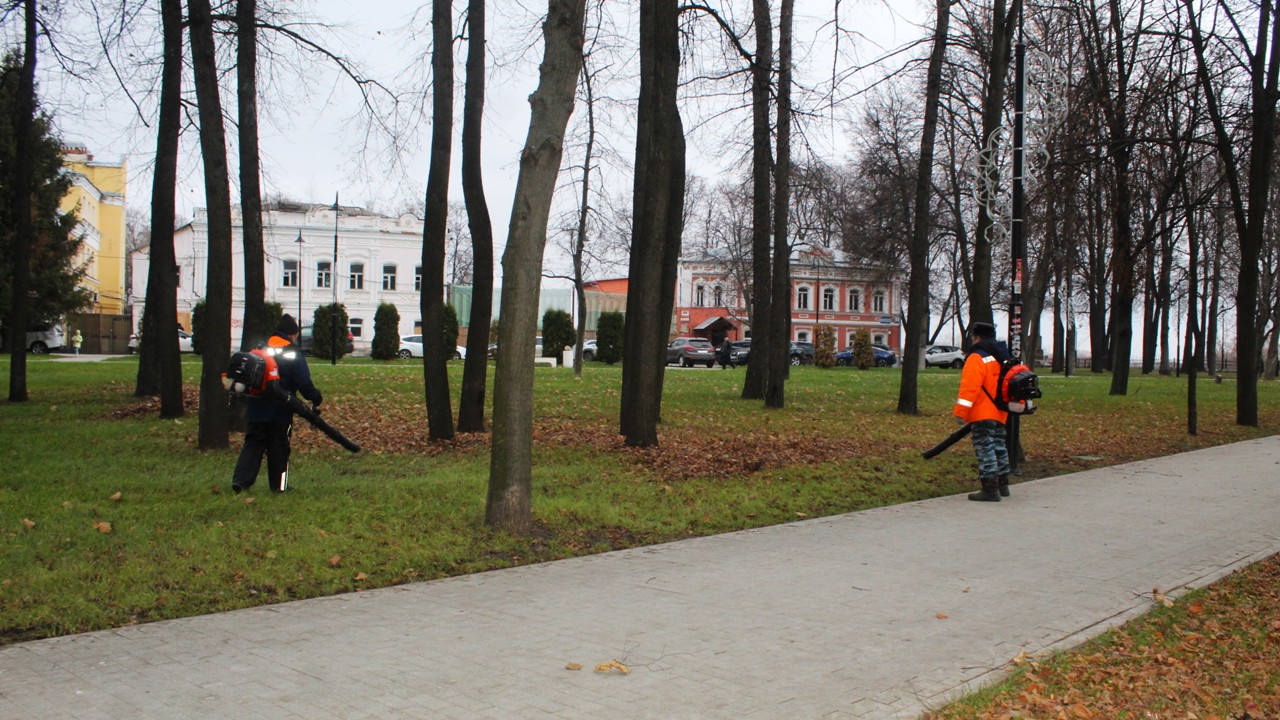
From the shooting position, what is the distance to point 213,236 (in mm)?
12711

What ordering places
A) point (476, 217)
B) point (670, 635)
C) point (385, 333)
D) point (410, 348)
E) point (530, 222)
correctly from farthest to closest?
point (410, 348), point (385, 333), point (476, 217), point (530, 222), point (670, 635)

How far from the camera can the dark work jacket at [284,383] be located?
9859mm

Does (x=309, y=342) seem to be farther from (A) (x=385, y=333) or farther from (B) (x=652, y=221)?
(B) (x=652, y=221)

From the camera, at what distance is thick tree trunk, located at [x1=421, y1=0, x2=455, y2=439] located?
13656mm

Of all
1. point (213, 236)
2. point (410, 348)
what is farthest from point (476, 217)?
point (410, 348)

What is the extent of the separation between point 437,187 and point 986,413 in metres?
7.36

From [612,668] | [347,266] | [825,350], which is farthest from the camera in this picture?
[347,266]

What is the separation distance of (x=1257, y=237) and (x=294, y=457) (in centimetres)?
1864

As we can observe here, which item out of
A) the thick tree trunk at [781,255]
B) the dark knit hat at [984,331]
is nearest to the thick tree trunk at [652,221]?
the dark knit hat at [984,331]

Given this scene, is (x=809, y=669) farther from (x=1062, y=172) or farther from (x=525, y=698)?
(x=1062, y=172)

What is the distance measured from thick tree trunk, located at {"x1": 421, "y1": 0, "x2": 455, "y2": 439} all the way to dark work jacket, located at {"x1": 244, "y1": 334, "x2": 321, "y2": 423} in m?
3.43

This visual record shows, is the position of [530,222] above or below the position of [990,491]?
above

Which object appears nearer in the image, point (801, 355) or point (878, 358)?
point (801, 355)

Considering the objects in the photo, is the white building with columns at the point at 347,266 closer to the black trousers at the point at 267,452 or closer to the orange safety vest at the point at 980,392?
the black trousers at the point at 267,452
